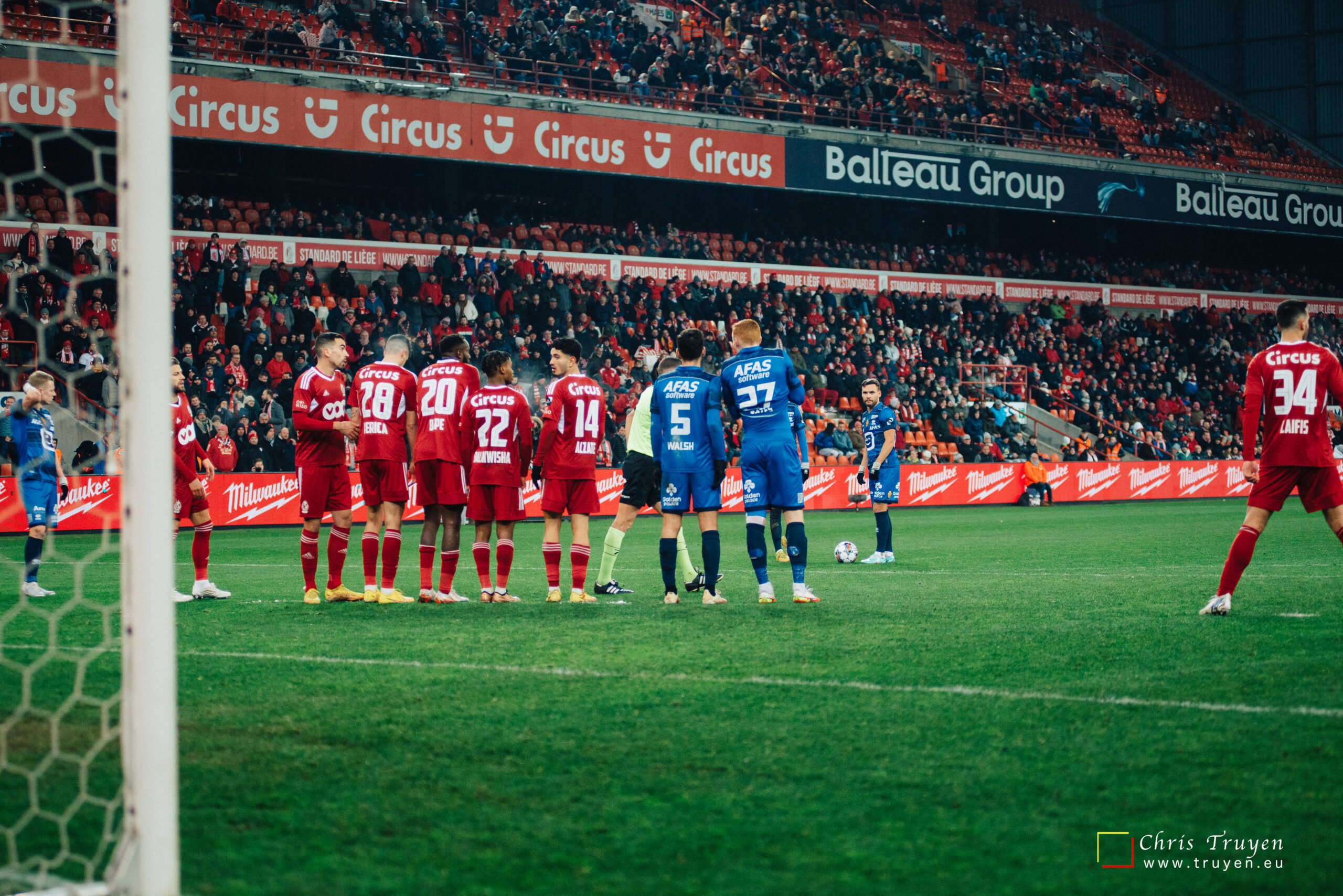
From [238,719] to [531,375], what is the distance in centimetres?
1911

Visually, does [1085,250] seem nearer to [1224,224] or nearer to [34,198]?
[1224,224]

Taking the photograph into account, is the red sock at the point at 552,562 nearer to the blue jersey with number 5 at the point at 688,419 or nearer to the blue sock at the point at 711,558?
the blue jersey with number 5 at the point at 688,419

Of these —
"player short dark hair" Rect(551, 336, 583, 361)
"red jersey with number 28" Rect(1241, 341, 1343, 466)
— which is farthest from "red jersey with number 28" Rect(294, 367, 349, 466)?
"red jersey with number 28" Rect(1241, 341, 1343, 466)

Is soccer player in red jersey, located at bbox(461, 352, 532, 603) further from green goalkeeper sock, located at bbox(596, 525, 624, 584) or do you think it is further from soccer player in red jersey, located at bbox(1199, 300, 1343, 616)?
soccer player in red jersey, located at bbox(1199, 300, 1343, 616)

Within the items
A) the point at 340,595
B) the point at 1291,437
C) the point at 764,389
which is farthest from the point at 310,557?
the point at 1291,437

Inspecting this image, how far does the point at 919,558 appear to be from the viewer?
13547 millimetres

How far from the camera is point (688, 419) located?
30.4ft

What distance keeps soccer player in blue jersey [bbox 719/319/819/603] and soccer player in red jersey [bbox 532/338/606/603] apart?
110cm

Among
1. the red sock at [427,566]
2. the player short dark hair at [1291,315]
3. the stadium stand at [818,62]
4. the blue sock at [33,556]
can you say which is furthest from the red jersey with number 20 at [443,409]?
the stadium stand at [818,62]

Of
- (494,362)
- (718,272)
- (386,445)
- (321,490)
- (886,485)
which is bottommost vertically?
(886,485)

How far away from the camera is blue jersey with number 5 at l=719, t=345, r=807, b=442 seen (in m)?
8.99

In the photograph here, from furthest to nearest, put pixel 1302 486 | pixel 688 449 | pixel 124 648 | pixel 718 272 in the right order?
pixel 718 272 < pixel 688 449 < pixel 1302 486 < pixel 124 648

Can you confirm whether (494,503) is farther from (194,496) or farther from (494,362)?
(194,496)

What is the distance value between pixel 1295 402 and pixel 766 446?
3537mm
